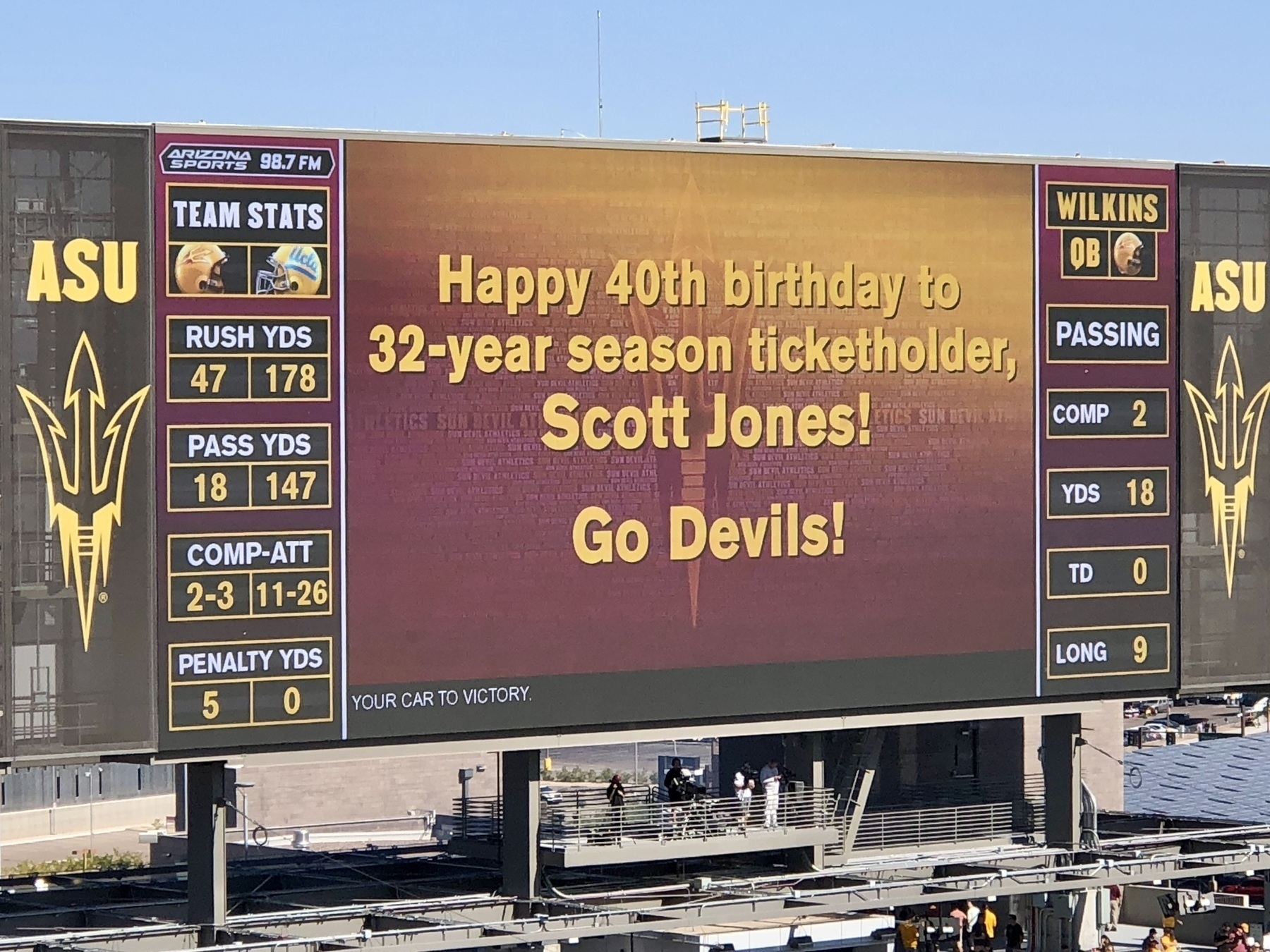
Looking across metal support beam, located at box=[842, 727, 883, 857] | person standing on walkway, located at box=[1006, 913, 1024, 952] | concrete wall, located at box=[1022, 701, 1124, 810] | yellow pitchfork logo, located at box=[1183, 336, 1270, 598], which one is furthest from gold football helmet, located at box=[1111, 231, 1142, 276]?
concrete wall, located at box=[1022, 701, 1124, 810]

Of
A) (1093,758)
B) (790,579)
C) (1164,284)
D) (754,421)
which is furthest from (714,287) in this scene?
(1093,758)

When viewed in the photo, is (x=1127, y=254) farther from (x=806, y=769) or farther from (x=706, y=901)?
(x=706, y=901)

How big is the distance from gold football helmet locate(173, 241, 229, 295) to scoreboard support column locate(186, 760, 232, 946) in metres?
5.77

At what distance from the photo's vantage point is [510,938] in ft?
105

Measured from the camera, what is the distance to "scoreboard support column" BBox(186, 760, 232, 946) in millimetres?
31031

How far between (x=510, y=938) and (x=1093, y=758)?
25062 mm

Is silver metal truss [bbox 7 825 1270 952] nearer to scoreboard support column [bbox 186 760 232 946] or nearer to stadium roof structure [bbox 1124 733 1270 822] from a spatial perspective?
scoreboard support column [bbox 186 760 232 946]

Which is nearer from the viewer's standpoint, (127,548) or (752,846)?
(127,548)

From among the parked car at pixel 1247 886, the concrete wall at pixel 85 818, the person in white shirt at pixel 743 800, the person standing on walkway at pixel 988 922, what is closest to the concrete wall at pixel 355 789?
the concrete wall at pixel 85 818

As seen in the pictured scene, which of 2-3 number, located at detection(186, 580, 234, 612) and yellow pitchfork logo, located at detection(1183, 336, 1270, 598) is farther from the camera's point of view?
yellow pitchfork logo, located at detection(1183, 336, 1270, 598)

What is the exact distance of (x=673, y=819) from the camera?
34.5 meters

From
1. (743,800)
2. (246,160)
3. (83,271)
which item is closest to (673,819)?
(743,800)

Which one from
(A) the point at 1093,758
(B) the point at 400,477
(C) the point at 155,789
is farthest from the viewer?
(C) the point at 155,789

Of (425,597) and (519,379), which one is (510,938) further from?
(519,379)
